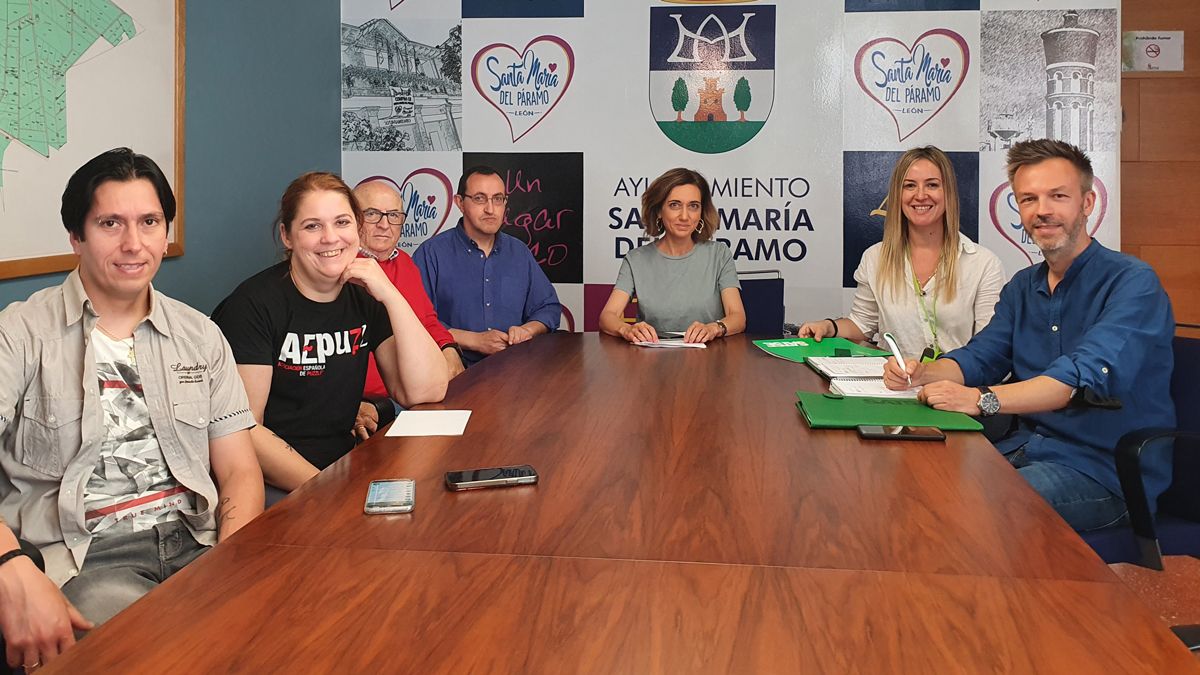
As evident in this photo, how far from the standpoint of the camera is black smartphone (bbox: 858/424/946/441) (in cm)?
173

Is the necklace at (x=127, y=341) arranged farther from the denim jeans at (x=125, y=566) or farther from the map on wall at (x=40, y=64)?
the map on wall at (x=40, y=64)

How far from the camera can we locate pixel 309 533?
1221mm

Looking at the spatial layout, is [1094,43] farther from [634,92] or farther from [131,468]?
[131,468]

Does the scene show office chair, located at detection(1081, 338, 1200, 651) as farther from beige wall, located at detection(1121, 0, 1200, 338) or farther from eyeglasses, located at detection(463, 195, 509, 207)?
beige wall, located at detection(1121, 0, 1200, 338)

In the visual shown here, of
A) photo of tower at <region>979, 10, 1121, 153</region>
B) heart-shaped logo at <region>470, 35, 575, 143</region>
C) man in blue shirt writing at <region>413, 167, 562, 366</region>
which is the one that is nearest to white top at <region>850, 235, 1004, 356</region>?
man in blue shirt writing at <region>413, 167, 562, 366</region>

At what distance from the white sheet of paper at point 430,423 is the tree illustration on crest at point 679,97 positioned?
2976 mm

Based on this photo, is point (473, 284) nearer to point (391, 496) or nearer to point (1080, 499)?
point (1080, 499)

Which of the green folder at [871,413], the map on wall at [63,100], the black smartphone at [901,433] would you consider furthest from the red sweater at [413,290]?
the black smartphone at [901,433]

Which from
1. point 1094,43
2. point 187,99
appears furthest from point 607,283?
point 1094,43

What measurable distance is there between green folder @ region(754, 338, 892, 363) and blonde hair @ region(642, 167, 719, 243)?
0.75 metres

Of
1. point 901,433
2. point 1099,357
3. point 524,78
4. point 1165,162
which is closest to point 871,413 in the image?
point 901,433

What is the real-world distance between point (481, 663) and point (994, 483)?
940 millimetres

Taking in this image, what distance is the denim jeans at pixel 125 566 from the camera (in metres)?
1.51

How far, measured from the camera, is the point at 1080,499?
80.7 inches
